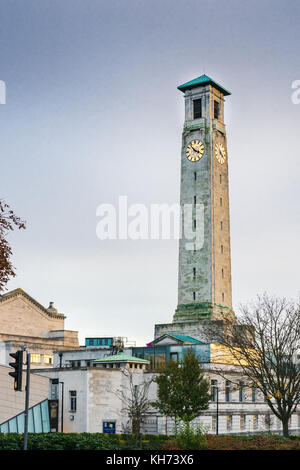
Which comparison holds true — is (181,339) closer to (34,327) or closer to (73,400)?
(73,400)

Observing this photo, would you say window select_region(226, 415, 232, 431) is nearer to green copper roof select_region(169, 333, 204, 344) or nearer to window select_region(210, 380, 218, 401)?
window select_region(210, 380, 218, 401)

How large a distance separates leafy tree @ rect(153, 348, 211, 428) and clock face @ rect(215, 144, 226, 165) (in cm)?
3489

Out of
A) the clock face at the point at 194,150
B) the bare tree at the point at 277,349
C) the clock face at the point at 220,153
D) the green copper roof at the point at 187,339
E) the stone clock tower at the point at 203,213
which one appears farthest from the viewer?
the clock face at the point at 220,153

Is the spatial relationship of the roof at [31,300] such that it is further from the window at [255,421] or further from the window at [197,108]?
the window at [255,421]

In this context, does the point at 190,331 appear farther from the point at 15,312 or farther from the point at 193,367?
the point at 15,312

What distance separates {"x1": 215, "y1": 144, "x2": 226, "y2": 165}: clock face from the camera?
287 ft

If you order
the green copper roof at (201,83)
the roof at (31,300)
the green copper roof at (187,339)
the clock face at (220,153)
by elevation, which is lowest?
the green copper roof at (187,339)

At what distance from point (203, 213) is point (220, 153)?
29.6 feet

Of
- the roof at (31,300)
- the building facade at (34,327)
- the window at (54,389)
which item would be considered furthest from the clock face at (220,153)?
the window at (54,389)

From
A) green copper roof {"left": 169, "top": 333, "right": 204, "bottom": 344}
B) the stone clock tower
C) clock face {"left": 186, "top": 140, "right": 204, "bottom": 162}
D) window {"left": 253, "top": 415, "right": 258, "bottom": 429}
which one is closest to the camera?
window {"left": 253, "top": 415, "right": 258, "bottom": 429}

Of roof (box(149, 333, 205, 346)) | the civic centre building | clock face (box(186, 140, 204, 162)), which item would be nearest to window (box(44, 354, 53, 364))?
the civic centre building

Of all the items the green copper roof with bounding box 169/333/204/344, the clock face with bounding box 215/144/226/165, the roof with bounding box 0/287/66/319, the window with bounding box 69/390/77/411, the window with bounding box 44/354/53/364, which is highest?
the clock face with bounding box 215/144/226/165

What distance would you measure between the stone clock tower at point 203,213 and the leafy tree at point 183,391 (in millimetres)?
20495

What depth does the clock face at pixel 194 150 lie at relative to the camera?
285 feet
